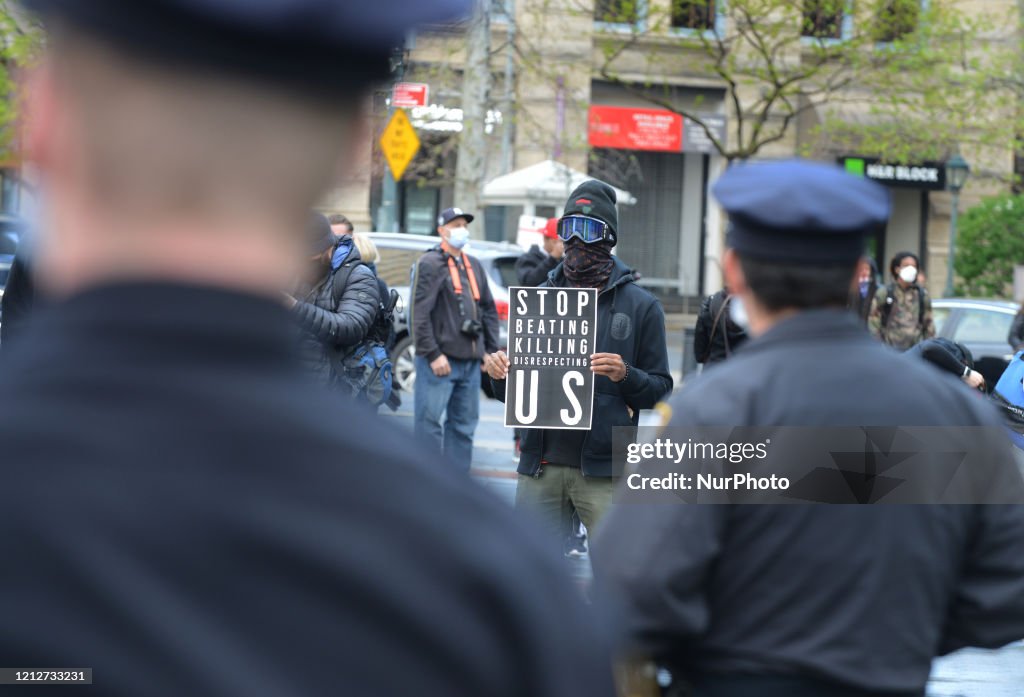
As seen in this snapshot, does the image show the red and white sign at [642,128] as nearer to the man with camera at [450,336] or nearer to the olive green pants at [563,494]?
the man with camera at [450,336]

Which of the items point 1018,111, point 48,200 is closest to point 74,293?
point 48,200

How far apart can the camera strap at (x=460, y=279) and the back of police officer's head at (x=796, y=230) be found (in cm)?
795

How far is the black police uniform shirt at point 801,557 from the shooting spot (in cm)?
230

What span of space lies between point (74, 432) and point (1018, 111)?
87.4 feet

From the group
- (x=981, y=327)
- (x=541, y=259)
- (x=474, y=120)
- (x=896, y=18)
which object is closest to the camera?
(x=541, y=259)

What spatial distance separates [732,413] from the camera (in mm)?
2363

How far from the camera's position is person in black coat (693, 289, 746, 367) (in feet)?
27.7

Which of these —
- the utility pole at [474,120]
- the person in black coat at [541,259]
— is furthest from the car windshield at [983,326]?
the utility pole at [474,120]

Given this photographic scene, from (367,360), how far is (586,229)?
2.54 meters

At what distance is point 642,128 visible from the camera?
27844 mm

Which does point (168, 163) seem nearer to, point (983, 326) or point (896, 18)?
point (983, 326)

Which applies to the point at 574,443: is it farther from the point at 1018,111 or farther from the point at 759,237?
the point at 1018,111

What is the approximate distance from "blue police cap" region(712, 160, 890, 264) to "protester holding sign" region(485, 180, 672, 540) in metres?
3.22

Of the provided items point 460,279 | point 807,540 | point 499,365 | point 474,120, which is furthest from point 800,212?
point 474,120
